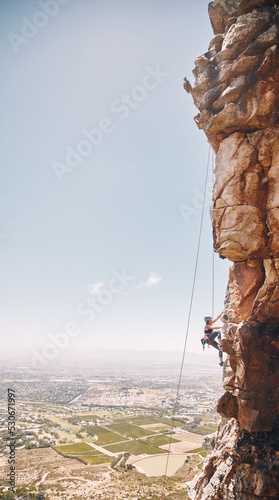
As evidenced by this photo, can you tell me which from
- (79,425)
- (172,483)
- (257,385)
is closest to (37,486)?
(172,483)

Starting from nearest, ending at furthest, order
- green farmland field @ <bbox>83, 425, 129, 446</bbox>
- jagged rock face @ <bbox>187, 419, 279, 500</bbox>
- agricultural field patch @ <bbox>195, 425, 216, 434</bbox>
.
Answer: jagged rock face @ <bbox>187, 419, 279, 500</bbox>
green farmland field @ <bbox>83, 425, 129, 446</bbox>
agricultural field patch @ <bbox>195, 425, 216, 434</bbox>

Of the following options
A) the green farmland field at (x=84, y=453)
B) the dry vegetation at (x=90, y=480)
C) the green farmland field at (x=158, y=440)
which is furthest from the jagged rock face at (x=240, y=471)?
the green farmland field at (x=158, y=440)

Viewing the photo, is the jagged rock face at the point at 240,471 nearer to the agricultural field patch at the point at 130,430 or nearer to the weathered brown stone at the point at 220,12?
the weathered brown stone at the point at 220,12

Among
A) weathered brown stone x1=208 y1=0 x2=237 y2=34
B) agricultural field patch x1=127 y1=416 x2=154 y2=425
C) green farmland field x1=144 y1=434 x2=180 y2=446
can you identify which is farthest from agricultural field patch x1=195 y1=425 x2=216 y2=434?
weathered brown stone x1=208 y1=0 x2=237 y2=34

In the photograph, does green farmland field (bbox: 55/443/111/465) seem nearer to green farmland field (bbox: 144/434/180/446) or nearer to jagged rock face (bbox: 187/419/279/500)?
green farmland field (bbox: 144/434/180/446)

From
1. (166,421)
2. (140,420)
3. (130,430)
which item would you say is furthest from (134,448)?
(166,421)
